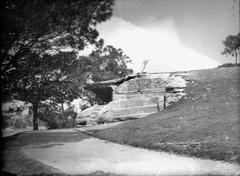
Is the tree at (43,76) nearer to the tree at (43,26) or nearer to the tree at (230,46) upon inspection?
the tree at (43,26)

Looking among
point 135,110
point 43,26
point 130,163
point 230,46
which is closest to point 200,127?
point 130,163

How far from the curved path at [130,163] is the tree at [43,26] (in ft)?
12.3

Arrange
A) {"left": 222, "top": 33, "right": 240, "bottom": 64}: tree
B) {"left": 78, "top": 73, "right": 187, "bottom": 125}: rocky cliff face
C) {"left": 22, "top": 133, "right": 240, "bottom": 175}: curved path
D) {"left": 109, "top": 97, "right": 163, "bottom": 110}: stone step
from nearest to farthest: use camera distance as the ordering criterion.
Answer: {"left": 22, "top": 133, "right": 240, "bottom": 175}: curved path → {"left": 78, "top": 73, "right": 187, "bottom": 125}: rocky cliff face → {"left": 109, "top": 97, "right": 163, "bottom": 110}: stone step → {"left": 222, "top": 33, "right": 240, "bottom": 64}: tree

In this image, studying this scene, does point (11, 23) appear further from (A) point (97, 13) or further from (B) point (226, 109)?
(B) point (226, 109)

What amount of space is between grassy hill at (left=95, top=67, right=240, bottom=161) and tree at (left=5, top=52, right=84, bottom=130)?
273cm

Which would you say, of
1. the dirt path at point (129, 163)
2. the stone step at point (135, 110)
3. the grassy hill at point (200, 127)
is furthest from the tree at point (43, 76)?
the stone step at point (135, 110)

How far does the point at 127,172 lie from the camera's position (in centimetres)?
464

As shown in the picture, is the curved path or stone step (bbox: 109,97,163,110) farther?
stone step (bbox: 109,97,163,110)

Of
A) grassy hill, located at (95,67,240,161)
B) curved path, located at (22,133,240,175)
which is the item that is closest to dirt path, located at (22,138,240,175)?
curved path, located at (22,133,240,175)

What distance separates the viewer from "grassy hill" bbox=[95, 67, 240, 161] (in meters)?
6.26

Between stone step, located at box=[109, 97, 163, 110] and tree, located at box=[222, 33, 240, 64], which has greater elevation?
tree, located at box=[222, 33, 240, 64]

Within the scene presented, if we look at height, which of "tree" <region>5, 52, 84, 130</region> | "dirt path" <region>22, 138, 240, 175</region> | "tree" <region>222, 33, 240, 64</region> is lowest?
"dirt path" <region>22, 138, 240, 175</region>

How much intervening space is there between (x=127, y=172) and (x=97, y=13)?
22.6ft

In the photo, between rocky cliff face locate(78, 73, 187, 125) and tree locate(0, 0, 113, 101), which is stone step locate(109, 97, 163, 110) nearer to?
rocky cliff face locate(78, 73, 187, 125)
